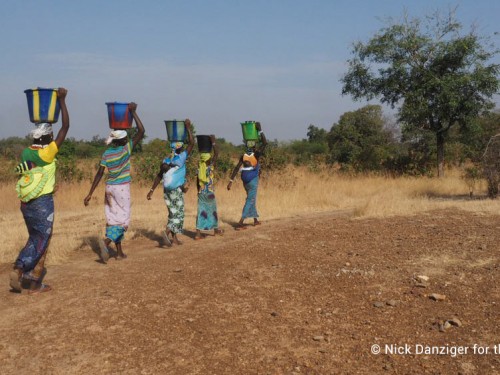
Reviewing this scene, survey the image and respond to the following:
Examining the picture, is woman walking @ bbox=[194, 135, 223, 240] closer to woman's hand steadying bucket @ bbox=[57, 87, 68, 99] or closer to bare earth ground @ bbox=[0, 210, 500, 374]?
bare earth ground @ bbox=[0, 210, 500, 374]

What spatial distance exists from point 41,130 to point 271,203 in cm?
682

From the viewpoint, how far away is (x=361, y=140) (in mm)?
22672

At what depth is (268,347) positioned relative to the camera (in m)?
3.65

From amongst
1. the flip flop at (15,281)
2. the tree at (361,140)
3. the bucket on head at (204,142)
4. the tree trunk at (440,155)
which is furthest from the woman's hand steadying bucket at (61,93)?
the tree at (361,140)

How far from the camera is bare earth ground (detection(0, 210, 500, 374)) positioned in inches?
137

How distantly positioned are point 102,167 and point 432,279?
161 inches

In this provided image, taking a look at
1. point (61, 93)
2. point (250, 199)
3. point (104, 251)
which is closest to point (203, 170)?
point (250, 199)

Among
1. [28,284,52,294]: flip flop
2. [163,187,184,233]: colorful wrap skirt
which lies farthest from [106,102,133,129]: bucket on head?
[28,284,52,294]: flip flop

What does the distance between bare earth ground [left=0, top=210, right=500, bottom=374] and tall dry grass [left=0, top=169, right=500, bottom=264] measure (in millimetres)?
1651

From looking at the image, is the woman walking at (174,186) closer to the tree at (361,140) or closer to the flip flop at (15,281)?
the flip flop at (15,281)

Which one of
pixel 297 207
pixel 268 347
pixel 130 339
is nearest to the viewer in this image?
pixel 268 347

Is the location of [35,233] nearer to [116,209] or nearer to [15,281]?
[15,281]

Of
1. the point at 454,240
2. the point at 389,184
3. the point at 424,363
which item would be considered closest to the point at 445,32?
the point at 389,184

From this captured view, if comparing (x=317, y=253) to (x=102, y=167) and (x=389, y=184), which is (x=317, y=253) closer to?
(x=102, y=167)
